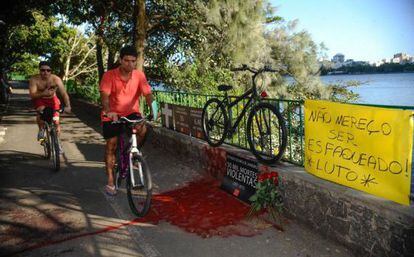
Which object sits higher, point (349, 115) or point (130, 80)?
point (130, 80)

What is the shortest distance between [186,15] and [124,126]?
30.1 ft

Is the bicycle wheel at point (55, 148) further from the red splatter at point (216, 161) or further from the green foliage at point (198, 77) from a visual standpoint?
the green foliage at point (198, 77)

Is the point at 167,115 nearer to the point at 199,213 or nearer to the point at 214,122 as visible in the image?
the point at 214,122

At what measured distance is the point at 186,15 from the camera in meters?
13.1

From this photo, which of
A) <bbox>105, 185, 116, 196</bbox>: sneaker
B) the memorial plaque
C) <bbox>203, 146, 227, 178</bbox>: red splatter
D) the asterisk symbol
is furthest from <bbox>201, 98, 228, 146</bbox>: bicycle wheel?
the asterisk symbol

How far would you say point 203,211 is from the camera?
489 cm

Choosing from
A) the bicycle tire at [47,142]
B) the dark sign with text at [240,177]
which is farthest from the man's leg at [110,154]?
the bicycle tire at [47,142]

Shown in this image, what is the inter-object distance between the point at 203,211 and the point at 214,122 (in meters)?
2.20

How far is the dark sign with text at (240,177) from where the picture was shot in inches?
199

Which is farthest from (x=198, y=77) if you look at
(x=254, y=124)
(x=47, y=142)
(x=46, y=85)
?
(x=254, y=124)

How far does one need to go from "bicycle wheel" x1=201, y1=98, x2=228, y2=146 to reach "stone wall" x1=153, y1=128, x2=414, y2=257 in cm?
171

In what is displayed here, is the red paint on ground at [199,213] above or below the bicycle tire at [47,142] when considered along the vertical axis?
below

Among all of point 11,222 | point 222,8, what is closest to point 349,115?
point 11,222

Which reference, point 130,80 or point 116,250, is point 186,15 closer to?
point 130,80
